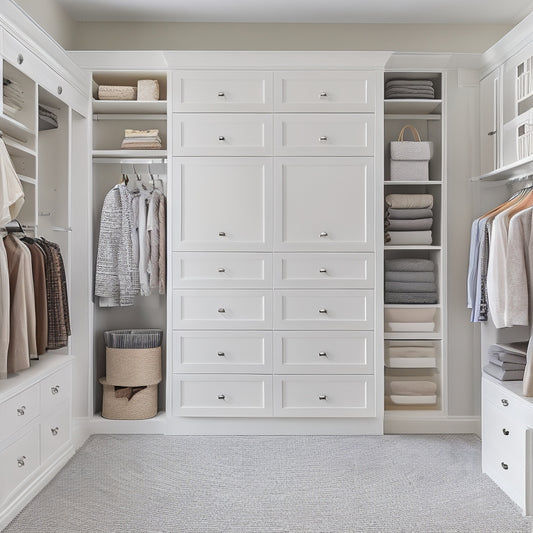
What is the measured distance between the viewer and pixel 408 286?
3.75 metres

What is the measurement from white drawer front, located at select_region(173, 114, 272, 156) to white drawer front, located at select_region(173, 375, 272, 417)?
4.81 ft

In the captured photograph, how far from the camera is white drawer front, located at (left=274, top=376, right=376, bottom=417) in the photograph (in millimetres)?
3668

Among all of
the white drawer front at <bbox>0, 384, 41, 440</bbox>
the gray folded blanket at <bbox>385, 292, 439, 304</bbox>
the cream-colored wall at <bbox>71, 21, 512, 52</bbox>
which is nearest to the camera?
the white drawer front at <bbox>0, 384, 41, 440</bbox>

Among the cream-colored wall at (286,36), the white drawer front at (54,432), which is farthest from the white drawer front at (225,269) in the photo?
the cream-colored wall at (286,36)

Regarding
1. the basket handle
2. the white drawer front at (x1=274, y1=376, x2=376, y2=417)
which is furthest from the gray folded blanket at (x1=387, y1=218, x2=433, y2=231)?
the white drawer front at (x1=274, y1=376, x2=376, y2=417)

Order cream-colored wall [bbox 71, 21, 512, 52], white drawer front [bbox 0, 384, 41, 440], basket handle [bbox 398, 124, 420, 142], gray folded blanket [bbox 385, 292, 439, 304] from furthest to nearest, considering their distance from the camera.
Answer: cream-colored wall [bbox 71, 21, 512, 52]
basket handle [bbox 398, 124, 420, 142]
gray folded blanket [bbox 385, 292, 439, 304]
white drawer front [bbox 0, 384, 41, 440]

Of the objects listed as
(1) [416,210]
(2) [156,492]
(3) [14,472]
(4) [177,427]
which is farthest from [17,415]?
(1) [416,210]

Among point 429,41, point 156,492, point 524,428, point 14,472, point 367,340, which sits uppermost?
point 429,41

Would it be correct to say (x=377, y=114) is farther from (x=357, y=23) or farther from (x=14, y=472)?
(x=14, y=472)

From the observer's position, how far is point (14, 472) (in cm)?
251

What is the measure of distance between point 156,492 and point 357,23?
133 inches

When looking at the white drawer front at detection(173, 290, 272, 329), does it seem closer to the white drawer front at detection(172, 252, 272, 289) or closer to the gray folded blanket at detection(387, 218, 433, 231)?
the white drawer front at detection(172, 252, 272, 289)

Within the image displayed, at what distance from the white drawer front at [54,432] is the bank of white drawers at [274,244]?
74 cm

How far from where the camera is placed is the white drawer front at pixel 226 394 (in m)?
3.67
